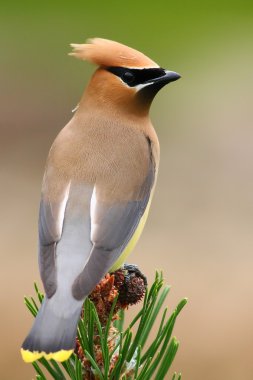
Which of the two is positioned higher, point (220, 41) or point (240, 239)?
point (220, 41)

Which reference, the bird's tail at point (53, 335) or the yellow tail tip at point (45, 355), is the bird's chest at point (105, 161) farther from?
the yellow tail tip at point (45, 355)

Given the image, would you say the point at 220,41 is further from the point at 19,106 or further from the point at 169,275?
the point at 169,275

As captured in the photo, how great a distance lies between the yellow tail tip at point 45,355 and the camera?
2.57 metres

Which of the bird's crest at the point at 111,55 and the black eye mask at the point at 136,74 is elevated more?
the bird's crest at the point at 111,55

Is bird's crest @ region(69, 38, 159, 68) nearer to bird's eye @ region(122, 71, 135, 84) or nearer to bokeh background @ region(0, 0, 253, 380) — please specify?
bird's eye @ region(122, 71, 135, 84)

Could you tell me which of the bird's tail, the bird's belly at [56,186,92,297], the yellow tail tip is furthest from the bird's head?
the yellow tail tip

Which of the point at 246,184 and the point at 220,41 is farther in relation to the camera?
the point at 220,41

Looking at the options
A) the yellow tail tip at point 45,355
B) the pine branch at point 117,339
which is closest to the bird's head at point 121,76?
the pine branch at point 117,339

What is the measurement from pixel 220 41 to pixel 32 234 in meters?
3.07

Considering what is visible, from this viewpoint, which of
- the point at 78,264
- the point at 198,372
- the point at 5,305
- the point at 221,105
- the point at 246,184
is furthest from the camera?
the point at 221,105

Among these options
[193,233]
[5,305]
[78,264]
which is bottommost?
[5,305]

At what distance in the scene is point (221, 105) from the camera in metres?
7.61

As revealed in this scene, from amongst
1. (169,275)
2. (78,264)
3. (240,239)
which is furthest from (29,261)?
(78,264)

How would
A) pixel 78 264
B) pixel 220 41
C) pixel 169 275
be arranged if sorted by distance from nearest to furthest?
pixel 78 264
pixel 169 275
pixel 220 41
